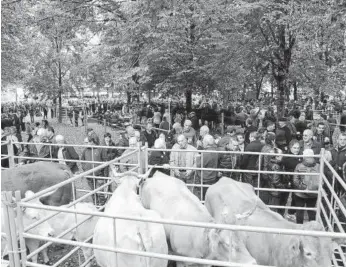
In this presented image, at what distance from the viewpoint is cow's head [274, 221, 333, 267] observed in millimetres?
3834

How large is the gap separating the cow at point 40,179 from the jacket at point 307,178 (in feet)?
14.8

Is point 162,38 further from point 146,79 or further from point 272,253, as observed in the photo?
point 272,253

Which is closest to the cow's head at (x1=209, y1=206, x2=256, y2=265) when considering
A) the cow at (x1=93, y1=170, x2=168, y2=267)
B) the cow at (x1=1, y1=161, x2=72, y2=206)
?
the cow at (x1=93, y1=170, x2=168, y2=267)

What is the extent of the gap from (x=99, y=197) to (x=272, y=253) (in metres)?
4.88

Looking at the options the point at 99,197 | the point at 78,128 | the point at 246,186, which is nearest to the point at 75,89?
the point at 78,128

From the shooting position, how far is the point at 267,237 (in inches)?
192

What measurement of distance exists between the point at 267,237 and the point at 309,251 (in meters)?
1.03

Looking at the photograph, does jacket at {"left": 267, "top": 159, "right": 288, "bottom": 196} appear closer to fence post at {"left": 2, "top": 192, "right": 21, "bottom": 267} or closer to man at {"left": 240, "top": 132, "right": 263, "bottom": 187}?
man at {"left": 240, "top": 132, "right": 263, "bottom": 187}

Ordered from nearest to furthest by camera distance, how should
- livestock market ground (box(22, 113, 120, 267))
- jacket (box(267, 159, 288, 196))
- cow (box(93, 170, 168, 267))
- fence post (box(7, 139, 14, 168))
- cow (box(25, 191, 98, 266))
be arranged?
cow (box(93, 170, 168, 267))
cow (box(25, 191, 98, 266))
livestock market ground (box(22, 113, 120, 267))
jacket (box(267, 159, 288, 196))
fence post (box(7, 139, 14, 168))

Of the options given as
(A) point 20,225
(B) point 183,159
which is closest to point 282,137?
(B) point 183,159

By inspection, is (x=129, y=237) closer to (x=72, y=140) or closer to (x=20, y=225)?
(x=20, y=225)

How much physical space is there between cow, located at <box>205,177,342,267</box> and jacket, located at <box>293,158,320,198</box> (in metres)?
1.03

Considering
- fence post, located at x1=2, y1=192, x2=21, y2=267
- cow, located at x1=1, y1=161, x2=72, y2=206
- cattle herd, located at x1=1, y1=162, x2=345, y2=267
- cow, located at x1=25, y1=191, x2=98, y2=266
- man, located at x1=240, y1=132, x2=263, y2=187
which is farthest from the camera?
man, located at x1=240, y1=132, x2=263, y2=187

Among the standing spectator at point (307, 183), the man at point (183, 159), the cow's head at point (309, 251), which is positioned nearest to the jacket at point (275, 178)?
the standing spectator at point (307, 183)
